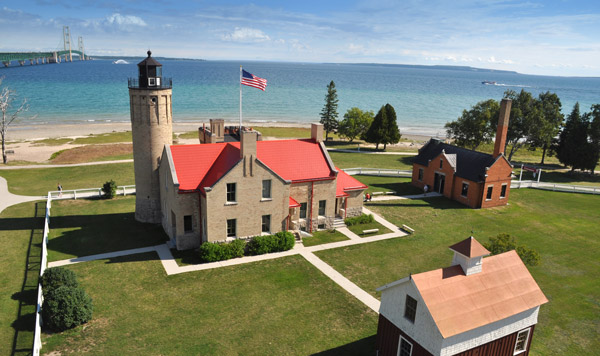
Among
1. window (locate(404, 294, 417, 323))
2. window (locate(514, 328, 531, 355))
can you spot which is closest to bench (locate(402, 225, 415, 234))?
window (locate(514, 328, 531, 355))

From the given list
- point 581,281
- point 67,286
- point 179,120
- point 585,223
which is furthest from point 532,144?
point 179,120

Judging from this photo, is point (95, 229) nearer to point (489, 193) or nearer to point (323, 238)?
point (323, 238)

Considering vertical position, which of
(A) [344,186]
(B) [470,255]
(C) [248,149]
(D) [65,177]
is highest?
(C) [248,149]

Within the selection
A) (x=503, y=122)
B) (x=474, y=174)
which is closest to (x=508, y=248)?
(x=474, y=174)

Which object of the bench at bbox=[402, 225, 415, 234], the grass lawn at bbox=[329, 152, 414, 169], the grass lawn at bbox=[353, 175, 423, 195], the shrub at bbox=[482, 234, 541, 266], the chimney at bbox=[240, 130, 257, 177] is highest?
the chimney at bbox=[240, 130, 257, 177]

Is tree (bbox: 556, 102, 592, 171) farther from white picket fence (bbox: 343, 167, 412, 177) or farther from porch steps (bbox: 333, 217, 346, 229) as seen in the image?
porch steps (bbox: 333, 217, 346, 229)

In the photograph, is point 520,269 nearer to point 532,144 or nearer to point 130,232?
point 130,232

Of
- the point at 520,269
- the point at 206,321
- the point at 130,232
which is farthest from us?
the point at 130,232
